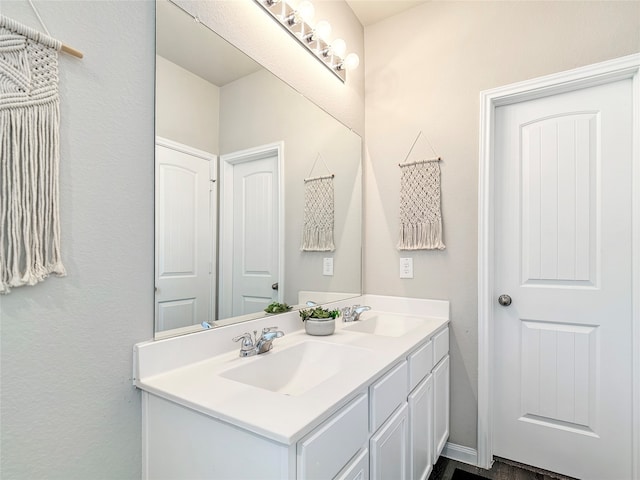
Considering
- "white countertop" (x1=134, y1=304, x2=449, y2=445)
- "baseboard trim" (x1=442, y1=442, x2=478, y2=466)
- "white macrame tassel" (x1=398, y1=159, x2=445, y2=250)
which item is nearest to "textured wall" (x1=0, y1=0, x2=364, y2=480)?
"white countertop" (x1=134, y1=304, x2=449, y2=445)

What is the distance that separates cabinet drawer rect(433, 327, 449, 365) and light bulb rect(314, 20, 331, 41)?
1.66 meters

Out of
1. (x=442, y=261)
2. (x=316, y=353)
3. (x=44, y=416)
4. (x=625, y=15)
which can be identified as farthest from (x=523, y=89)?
(x=44, y=416)

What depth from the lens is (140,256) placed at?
3.36 feet

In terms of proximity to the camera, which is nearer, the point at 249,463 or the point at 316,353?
the point at 249,463

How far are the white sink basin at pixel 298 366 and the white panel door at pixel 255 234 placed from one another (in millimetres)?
240

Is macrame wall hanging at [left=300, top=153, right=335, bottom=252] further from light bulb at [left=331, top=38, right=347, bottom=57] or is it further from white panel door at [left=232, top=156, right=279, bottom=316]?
light bulb at [left=331, top=38, right=347, bottom=57]

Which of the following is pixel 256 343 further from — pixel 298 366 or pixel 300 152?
pixel 300 152

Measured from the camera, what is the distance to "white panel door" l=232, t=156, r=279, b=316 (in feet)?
4.50

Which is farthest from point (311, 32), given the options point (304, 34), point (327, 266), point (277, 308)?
point (277, 308)

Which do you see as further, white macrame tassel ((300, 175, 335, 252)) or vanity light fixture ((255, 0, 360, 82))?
white macrame tassel ((300, 175, 335, 252))

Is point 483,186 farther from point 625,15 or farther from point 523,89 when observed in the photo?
point 625,15

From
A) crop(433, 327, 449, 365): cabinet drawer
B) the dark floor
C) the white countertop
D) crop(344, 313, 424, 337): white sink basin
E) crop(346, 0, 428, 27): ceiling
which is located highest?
crop(346, 0, 428, 27): ceiling

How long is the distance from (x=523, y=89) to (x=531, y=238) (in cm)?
79

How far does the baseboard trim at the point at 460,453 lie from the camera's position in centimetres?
187
